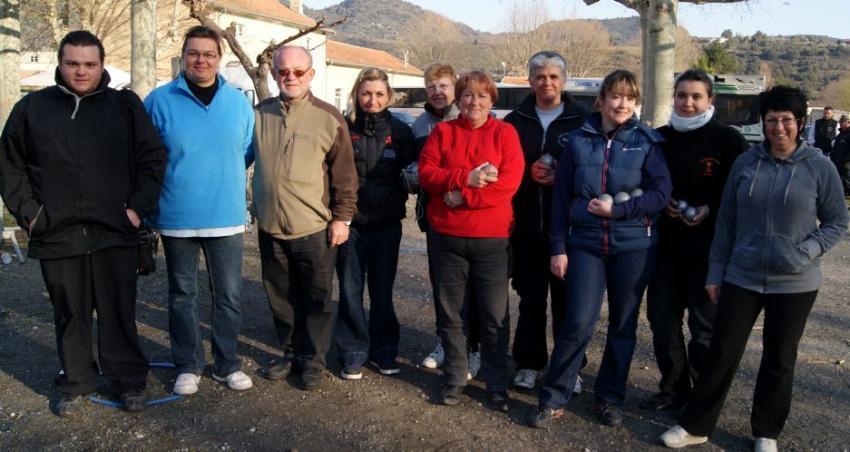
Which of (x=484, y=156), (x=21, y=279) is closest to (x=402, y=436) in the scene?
(x=484, y=156)

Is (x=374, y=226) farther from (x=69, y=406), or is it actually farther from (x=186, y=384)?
(x=69, y=406)

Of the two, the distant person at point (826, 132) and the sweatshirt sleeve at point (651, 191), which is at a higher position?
the distant person at point (826, 132)

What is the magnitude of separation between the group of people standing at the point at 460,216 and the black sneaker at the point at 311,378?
1 centimetres

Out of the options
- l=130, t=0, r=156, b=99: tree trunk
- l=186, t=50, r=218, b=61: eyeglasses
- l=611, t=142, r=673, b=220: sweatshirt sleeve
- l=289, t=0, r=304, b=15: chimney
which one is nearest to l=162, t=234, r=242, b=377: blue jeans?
l=186, t=50, r=218, b=61: eyeglasses

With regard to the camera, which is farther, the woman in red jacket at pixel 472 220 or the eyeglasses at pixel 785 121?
the woman in red jacket at pixel 472 220

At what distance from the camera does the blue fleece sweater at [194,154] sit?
13.6 ft

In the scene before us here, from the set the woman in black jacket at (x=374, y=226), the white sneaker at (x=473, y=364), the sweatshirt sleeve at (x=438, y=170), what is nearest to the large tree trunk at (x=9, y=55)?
the woman in black jacket at (x=374, y=226)

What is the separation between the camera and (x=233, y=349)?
4.56 m

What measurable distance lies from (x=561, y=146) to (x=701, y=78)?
86cm

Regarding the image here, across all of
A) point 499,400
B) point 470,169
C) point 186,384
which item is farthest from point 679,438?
point 186,384

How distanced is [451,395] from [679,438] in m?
1.31

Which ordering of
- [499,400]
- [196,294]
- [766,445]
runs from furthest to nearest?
1. [196,294]
2. [499,400]
3. [766,445]

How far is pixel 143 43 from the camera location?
10.6 meters

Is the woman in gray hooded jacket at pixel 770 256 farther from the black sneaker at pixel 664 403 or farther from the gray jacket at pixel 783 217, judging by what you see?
the black sneaker at pixel 664 403
